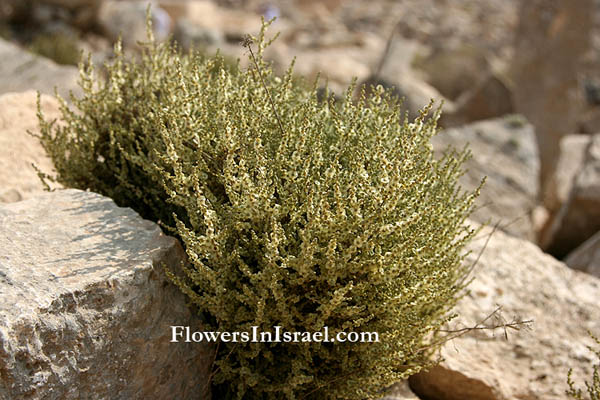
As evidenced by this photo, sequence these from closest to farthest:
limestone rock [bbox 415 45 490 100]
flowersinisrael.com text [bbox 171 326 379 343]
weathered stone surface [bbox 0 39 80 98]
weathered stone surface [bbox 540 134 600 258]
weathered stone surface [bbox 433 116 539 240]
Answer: flowersinisrael.com text [bbox 171 326 379 343] < weathered stone surface [bbox 0 39 80 98] < weathered stone surface [bbox 433 116 539 240] < weathered stone surface [bbox 540 134 600 258] < limestone rock [bbox 415 45 490 100]

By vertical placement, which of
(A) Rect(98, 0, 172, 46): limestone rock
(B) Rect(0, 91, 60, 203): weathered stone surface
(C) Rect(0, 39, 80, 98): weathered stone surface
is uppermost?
(A) Rect(98, 0, 172, 46): limestone rock

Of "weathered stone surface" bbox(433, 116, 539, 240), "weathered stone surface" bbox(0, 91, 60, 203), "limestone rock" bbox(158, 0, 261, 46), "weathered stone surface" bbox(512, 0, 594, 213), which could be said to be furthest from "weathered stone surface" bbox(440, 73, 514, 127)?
"limestone rock" bbox(158, 0, 261, 46)

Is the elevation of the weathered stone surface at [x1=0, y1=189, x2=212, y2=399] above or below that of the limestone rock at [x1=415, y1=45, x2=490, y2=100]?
below

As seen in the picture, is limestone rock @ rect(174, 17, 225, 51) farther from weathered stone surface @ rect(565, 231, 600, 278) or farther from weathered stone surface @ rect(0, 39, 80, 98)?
weathered stone surface @ rect(565, 231, 600, 278)

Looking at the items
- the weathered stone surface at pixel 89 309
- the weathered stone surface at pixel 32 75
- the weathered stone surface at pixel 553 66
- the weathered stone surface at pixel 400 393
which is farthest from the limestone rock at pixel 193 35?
the weathered stone surface at pixel 400 393

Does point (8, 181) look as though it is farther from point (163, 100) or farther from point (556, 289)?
point (556, 289)

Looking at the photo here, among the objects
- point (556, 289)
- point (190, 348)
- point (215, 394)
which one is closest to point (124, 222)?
point (190, 348)
